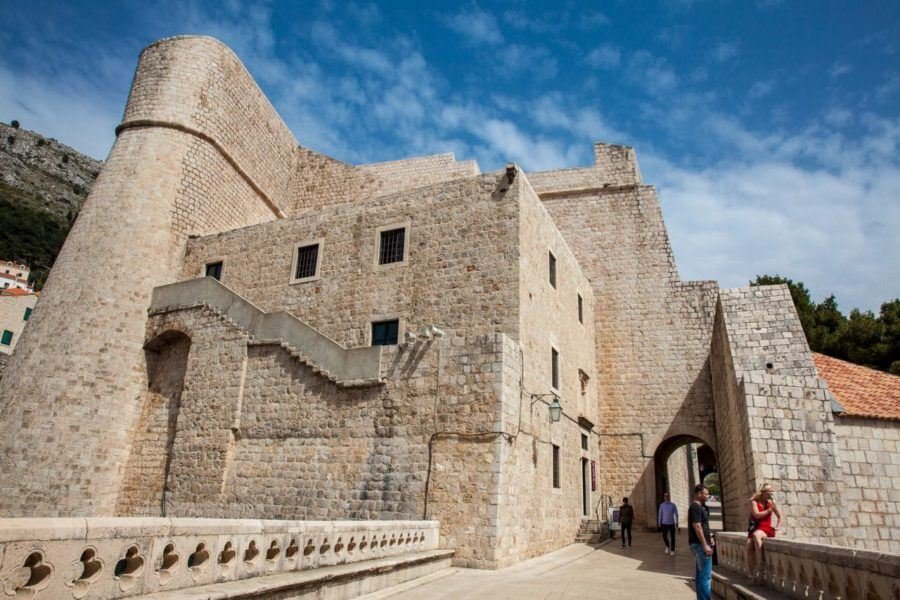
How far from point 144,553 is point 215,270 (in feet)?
48.6

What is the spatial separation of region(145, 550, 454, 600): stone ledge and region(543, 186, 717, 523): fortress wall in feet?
39.3

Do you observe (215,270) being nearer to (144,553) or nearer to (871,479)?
(144,553)

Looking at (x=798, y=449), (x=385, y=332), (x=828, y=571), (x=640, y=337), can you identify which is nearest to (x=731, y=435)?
(x=798, y=449)

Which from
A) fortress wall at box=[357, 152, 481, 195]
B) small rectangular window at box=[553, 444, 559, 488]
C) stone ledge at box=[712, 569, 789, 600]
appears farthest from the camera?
fortress wall at box=[357, 152, 481, 195]

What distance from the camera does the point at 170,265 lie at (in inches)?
696

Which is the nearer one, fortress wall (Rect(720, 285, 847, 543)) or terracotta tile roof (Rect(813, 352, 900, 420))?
fortress wall (Rect(720, 285, 847, 543))

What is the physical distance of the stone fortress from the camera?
10.8 meters

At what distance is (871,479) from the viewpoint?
1078cm

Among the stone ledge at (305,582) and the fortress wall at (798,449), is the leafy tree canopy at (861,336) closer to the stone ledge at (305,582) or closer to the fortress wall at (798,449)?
the fortress wall at (798,449)

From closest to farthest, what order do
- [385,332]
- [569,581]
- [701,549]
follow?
1. [701,549]
2. [569,581]
3. [385,332]

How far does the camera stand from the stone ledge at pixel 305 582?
4.39 meters

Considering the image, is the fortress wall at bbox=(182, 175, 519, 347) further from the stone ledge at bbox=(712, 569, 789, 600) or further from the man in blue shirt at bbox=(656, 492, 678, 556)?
the stone ledge at bbox=(712, 569, 789, 600)

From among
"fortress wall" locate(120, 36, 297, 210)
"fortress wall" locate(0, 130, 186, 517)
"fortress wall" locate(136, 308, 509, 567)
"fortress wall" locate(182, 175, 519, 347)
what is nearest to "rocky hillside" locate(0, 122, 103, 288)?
"fortress wall" locate(120, 36, 297, 210)

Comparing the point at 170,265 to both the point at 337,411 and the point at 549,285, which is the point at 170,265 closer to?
the point at 337,411
